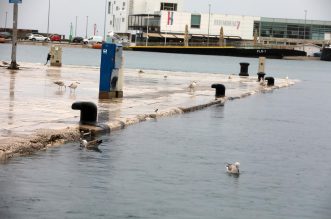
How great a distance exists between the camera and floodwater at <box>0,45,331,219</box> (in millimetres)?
12477

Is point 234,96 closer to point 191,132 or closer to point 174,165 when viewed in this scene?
point 191,132

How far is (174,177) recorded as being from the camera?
49.8 feet

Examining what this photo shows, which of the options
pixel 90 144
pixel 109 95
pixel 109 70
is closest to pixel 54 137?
pixel 90 144

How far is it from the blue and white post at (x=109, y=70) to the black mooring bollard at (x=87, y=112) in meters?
8.25

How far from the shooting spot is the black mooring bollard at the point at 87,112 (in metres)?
20.2

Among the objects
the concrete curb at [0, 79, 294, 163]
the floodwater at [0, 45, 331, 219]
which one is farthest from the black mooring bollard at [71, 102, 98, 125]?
the floodwater at [0, 45, 331, 219]

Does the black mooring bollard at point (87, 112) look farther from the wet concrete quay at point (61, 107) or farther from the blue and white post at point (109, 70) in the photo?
the blue and white post at point (109, 70)

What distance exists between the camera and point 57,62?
56.3 m

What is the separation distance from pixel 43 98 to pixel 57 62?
2914cm

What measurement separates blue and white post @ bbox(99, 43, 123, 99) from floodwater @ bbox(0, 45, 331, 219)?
17.7 feet

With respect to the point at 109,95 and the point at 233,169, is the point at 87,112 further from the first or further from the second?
the point at 109,95

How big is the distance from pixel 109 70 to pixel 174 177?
14.3 m

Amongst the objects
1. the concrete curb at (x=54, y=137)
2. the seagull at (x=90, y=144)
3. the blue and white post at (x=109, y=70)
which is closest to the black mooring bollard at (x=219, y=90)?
the blue and white post at (x=109, y=70)

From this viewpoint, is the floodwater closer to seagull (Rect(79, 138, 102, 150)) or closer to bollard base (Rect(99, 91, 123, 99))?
seagull (Rect(79, 138, 102, 150))
